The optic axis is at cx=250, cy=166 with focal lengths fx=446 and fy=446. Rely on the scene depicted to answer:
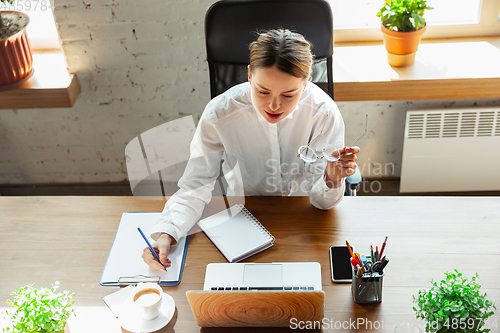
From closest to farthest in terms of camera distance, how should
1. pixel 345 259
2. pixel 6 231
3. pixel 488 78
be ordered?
pixel 345 259
pixel 6 231
pixel 488 78

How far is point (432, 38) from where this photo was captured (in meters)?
2.34

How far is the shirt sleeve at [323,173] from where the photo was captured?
4.29ft

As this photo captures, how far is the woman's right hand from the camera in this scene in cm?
119

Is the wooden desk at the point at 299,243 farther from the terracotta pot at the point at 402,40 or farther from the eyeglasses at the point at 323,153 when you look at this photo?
the terracotta pot at the point at 402,40

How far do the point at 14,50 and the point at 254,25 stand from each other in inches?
48.8

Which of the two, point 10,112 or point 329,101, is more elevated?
point 329,101

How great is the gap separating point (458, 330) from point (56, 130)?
2.22 m

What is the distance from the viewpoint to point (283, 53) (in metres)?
1.22

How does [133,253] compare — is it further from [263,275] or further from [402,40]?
[402,40]

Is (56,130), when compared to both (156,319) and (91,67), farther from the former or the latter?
(156,319)

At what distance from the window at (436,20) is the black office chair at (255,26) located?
2.84ft

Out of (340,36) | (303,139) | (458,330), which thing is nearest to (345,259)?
(458,330)
